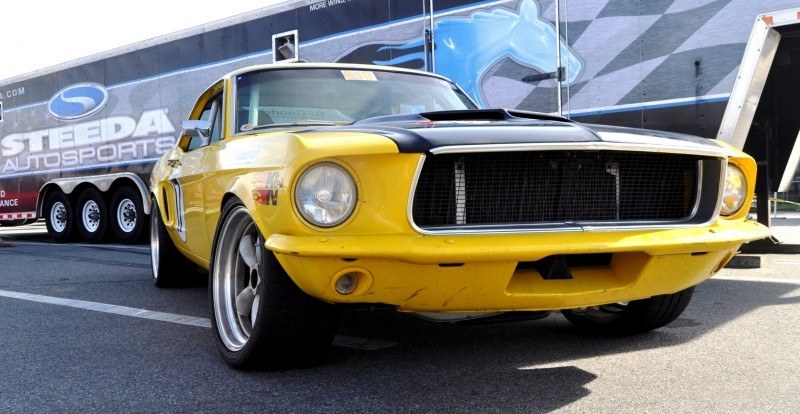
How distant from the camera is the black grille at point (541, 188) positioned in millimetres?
2799

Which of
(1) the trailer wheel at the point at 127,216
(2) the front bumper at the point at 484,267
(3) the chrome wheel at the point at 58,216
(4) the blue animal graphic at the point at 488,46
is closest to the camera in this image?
(2) the front bumper at the point at 484,267

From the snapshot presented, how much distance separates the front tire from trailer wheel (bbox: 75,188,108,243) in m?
8.98

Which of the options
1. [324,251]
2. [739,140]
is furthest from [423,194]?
[739,140]

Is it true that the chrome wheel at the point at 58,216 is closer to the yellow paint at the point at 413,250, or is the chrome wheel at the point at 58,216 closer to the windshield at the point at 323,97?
the windshield at the point at 323,97

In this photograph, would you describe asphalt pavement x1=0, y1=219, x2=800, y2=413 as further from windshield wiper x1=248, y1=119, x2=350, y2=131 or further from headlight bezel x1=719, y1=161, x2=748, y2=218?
windshield wiper x1=248, y1=119, x2=350, y2=131

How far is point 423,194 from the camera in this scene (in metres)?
2.77

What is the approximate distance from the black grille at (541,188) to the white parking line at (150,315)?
1.06 m

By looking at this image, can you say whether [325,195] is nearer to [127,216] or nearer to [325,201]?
[325,201]

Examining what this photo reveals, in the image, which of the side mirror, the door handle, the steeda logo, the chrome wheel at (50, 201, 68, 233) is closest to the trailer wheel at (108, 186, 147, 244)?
the chrome wheel at (50, 201, 68, 233)

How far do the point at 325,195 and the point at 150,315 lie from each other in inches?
94.2

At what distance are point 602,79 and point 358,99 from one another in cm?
287

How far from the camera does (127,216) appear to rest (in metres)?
11.5

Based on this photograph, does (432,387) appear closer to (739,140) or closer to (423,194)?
(423,194)

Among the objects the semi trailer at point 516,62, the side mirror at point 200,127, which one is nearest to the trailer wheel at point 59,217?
the semi trailer at point 516,62
